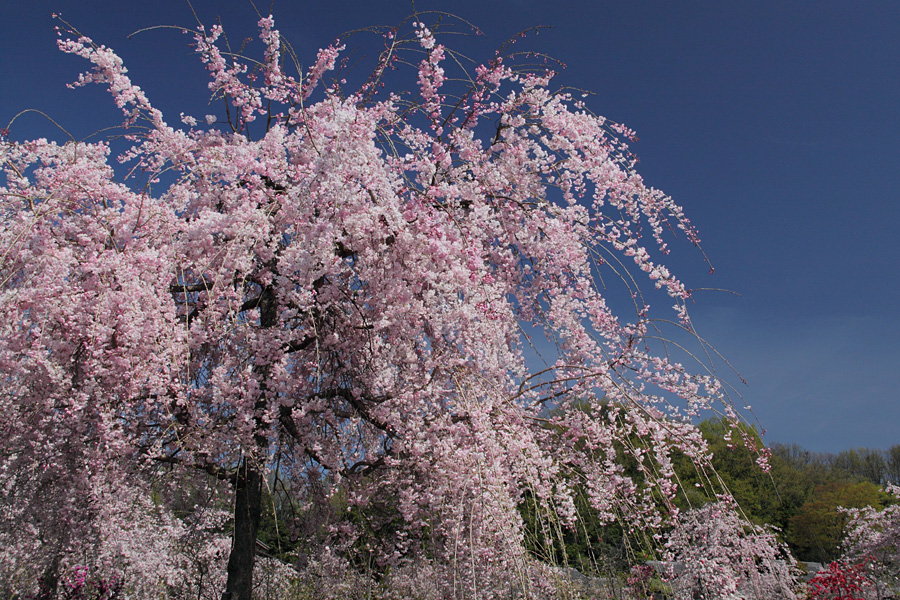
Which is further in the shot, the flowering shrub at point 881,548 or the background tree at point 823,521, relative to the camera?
the background tree at point 823,521

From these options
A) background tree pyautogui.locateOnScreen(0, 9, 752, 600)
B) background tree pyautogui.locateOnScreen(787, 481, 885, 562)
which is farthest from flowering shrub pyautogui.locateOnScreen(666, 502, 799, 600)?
background tree pyautogui.locateOnScreen(787, 481, 885, 562)

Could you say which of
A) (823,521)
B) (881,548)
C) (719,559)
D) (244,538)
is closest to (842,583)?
(881,548)

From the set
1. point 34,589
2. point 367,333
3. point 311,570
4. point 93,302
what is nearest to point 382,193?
point 367,333

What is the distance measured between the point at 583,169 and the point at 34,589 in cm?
718

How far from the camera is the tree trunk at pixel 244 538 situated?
3676 millimetres

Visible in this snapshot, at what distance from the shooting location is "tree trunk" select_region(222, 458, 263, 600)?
145 inches

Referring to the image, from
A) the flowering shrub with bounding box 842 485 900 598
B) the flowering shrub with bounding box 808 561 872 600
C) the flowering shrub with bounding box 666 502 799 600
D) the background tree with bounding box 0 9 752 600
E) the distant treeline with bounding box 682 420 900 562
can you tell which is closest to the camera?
the background tree with bounding box 0 9 752 600

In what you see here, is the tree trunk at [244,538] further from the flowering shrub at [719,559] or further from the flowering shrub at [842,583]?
the flowering shrub at [842,583]

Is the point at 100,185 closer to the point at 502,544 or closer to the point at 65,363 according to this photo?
the point at 65,363

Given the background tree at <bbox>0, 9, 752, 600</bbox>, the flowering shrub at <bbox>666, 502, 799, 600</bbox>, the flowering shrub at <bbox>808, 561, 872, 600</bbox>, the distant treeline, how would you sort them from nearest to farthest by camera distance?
the background tree at <bbox>0, 9, 752, 600</bbox>, the flowering shrub at <bbox>666, 502, 799, 600</bbox>, the flowering shrub at <bbox>808, 561, 872, 600</bbox>, the distant treeline

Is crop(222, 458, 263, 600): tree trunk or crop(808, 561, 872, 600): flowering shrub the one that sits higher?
crop(222, 458, 263, 600): tree trunk

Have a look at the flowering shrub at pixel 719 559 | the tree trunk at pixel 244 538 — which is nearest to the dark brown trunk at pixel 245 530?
the tree trunk at pixel 244 538

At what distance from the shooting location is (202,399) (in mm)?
3574

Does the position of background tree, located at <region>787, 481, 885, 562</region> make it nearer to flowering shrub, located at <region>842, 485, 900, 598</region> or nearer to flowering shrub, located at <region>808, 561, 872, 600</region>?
flowering shrub, located at <region>808, 561, 872, 600</region>
